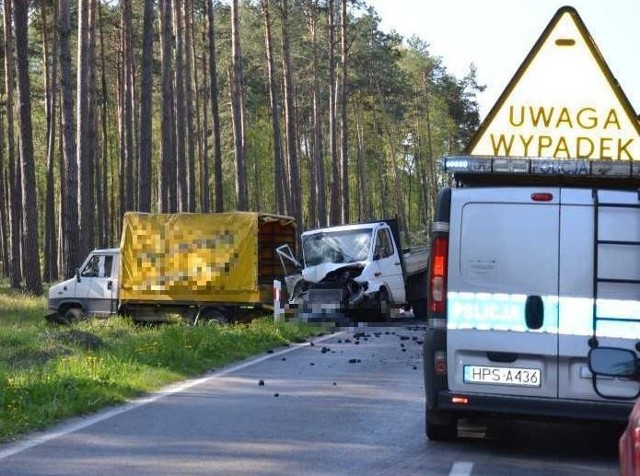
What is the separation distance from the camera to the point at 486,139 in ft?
38.1

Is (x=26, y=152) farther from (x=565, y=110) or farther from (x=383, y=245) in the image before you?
(x=565, y=110)

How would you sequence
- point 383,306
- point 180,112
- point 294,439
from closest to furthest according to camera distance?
1. point 294,439
2. point 383,306
3. point 180,112

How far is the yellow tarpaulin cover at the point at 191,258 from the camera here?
84.1 feet

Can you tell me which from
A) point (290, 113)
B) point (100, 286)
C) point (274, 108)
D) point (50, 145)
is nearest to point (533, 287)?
point (100, 286)

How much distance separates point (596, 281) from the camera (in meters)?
9.07

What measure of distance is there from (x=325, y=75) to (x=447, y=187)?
55.1 meters

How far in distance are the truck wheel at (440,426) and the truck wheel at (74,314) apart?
58.4 ft

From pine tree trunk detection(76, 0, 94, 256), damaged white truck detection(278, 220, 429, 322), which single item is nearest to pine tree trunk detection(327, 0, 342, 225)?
pine tree trunk detection(76, 0, 94, 256)

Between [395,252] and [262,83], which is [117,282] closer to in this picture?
[395,252]

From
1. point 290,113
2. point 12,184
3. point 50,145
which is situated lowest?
point 12,184

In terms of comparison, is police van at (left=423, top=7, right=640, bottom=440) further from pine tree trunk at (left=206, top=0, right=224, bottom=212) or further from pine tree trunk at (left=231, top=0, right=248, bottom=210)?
pine tree trunk at (left=206, top=0, right=224, bottom=212)

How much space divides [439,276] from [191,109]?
4374 centimetres

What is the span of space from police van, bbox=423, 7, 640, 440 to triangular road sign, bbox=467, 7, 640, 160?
204 centimetres

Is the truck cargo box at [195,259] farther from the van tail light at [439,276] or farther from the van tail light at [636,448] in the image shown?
the van tail light at [636,448]
